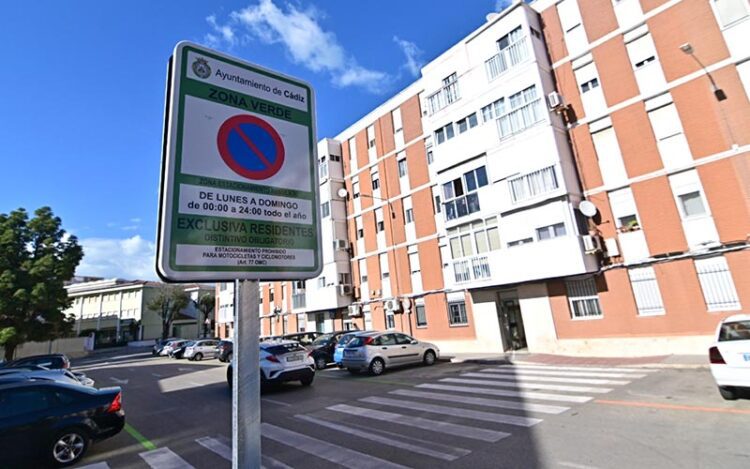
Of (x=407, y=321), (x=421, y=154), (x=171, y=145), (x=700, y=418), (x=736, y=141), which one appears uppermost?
(x=421, y=154)

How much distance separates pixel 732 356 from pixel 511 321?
11691 millimetres

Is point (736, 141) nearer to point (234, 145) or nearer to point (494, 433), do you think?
point (494, 433)

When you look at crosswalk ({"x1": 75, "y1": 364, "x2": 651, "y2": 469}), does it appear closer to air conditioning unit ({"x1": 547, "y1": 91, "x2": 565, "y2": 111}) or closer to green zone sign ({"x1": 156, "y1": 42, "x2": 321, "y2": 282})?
green zone sign ({"x1": 156, "y1": 42, "x2": 321, "y2": 282})

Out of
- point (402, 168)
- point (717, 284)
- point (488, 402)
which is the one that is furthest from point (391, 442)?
point (402, 168)

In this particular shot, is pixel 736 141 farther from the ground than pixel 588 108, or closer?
closer

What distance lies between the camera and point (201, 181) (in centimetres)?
174

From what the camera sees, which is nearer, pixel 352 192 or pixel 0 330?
pixel 0 330

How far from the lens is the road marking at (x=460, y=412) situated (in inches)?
263

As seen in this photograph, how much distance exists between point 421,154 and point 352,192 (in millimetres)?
7838

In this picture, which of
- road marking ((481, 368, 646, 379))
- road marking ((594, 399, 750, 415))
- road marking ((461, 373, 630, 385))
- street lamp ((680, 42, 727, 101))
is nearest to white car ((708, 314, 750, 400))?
road marking ((594, 399, 750, 415))

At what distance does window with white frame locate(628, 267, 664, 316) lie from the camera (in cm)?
1329

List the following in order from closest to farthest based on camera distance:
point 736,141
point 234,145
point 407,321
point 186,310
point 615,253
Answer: point 234,145 → point 736,141 → point 615,253 → point 407,321 → point 186,310

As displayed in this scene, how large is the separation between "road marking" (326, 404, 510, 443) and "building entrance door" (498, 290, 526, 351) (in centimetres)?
1133

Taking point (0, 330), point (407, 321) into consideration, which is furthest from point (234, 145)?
point (0, 330)
